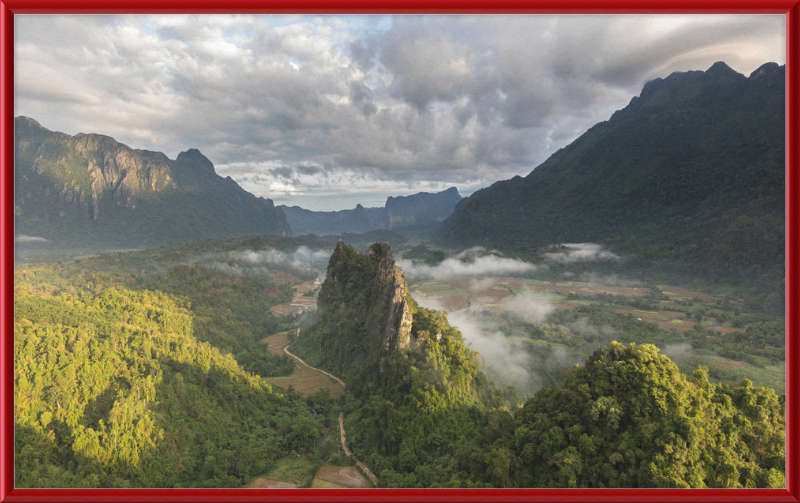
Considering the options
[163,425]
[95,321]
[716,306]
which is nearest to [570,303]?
[716,306]

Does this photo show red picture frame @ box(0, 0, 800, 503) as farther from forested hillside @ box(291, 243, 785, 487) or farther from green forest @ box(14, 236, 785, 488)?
forested hillside @ box(291, 243, 785, 487)

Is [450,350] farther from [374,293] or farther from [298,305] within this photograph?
[298,305]

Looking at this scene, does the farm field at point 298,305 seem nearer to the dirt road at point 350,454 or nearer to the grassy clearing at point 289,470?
the dirt road at point 350,454

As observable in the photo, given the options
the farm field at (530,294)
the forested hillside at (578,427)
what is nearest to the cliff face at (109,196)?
the farm field at (530,294)

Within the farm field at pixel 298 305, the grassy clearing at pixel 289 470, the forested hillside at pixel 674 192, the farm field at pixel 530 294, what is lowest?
the farm field at pixel 298 305
